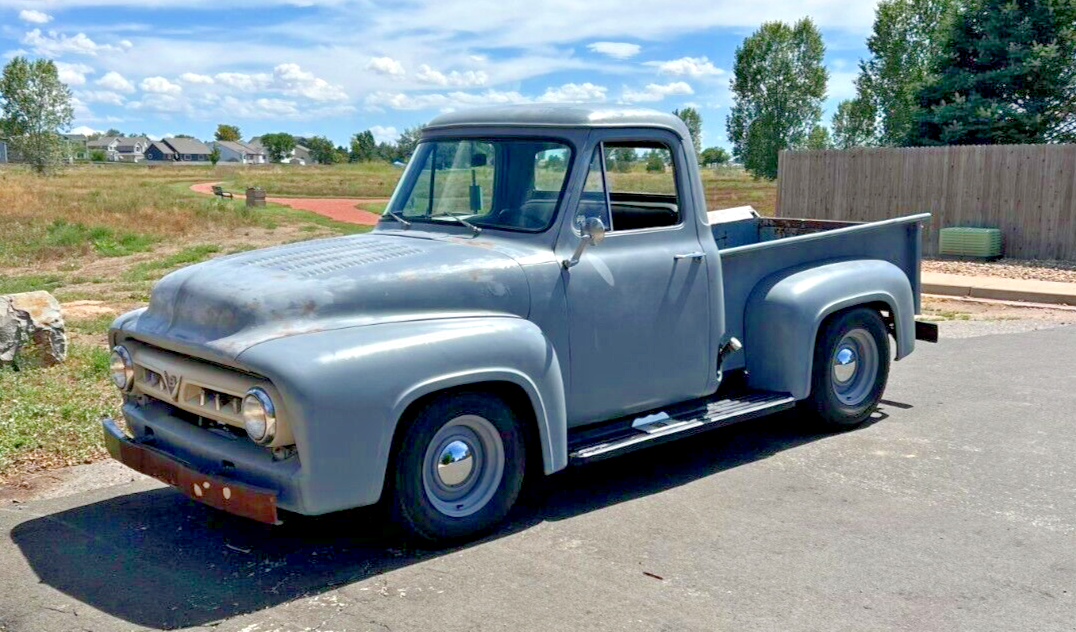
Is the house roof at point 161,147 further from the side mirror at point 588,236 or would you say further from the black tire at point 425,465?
the black tire at point 425,465

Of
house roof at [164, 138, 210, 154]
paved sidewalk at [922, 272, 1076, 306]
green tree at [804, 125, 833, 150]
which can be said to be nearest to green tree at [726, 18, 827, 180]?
green tree at [804, 125, 833, 150]

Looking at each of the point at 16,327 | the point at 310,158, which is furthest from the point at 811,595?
the point at 310,158

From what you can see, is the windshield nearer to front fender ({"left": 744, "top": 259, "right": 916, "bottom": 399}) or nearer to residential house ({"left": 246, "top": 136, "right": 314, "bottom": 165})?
front fender ({"left": 744, "top": 259, "right": 916, "bottom": 399})

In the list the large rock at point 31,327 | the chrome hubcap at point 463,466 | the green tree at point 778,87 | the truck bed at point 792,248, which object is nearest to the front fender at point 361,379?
the chrome hubcap at point 463,466

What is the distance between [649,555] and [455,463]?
95 cm

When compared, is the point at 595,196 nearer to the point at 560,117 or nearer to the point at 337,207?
the point at 560,117

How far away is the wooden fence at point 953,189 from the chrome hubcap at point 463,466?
14.4m

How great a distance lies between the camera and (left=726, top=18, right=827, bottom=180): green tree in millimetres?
45969

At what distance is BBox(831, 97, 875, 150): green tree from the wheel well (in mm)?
34830

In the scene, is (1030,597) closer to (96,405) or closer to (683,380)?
(683,380)

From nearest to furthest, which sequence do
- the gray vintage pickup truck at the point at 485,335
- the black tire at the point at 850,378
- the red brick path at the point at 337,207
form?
1. the gray vintage pickup truck at the point at 485,335
2. the black tire at the point at 850,378
3. the red brick path at the point at 337,207

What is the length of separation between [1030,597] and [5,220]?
2497 cm

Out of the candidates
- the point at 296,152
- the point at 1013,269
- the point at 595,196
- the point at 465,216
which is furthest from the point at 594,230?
the point at 296,152

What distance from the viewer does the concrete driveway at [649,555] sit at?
13.0ft
